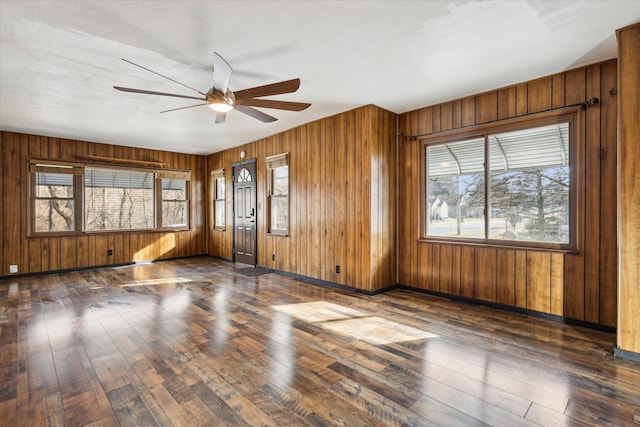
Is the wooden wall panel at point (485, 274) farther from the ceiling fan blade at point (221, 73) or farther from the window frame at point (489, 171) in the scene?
the ceiling fan blade at point (221, 73)

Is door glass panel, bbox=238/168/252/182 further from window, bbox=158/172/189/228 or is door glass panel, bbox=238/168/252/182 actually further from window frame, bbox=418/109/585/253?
window frame, bbox=418/109/585/253

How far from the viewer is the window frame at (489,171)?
127 inches

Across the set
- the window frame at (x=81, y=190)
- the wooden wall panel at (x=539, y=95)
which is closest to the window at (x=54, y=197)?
the window frame at (x=81, y=190)

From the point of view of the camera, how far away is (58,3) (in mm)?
2166

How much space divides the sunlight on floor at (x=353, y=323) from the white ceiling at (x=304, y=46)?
2.66 m

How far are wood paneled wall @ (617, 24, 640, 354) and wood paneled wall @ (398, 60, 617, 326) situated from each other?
577 millimetres

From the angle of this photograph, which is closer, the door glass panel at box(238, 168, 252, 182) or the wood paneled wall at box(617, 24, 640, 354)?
the wood paneled wall at box(617, 24, 640, 354)

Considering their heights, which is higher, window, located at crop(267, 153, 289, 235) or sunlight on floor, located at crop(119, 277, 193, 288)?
window, located at crop(267, 153, 289, 235)

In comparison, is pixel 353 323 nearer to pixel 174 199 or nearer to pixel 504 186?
pixel 504 186

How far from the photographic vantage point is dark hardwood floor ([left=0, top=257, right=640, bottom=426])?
182 cm

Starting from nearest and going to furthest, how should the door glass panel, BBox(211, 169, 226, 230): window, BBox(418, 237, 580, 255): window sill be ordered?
BBox(418, 237, 580, 255): window sill < the door glass panel < BBox(211, 169, 226, 230): window

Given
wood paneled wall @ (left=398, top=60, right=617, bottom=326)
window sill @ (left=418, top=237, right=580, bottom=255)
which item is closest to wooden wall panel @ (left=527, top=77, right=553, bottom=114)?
wood paneled wall @ (left=398, top=60, right=617, bottom=326)

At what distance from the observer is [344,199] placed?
4.66 m

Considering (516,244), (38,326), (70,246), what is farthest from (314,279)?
(70,246)
